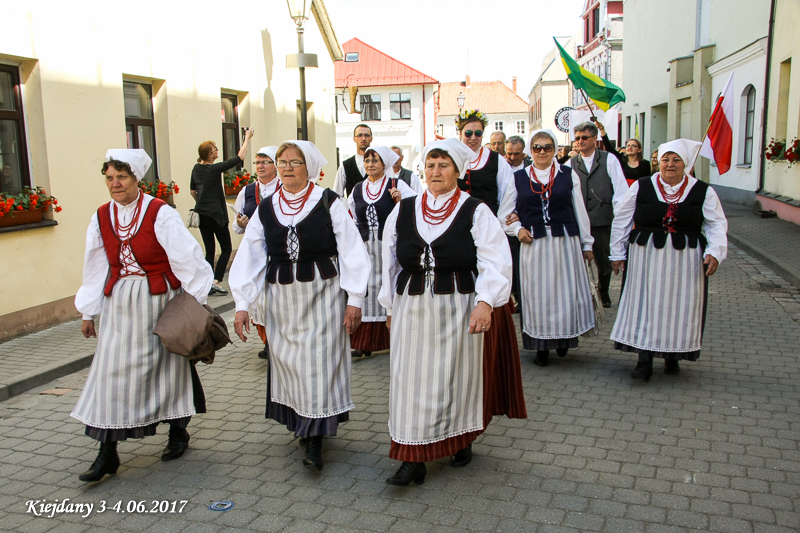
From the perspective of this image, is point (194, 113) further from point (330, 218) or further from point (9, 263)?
point (330, 218)

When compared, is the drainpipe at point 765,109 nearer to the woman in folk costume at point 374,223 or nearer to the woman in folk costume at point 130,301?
the woman in folk costume at point 374,223

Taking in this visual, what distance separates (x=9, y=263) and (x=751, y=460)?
676 centimetres

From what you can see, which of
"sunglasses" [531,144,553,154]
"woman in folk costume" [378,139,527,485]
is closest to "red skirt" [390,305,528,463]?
"woman in folk costume" [378,139,527,485]

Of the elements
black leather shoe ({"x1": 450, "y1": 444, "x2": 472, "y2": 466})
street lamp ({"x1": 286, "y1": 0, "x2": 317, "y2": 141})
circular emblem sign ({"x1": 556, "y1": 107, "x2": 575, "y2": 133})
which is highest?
street lamp ({"x1": 286, "y1": 0, "x2": 317, "y2": 141})

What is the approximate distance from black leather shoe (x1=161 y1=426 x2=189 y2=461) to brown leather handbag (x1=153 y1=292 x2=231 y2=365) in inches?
19.0

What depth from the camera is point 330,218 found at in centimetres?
415

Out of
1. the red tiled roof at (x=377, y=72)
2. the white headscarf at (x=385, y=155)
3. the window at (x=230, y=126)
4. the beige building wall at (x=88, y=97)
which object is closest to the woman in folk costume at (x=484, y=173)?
the white headscarf at (x=385, y=155)

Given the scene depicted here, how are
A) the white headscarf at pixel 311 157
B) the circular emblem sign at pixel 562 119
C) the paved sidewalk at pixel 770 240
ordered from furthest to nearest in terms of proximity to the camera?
the circular emblem sign at pixel 562 119 → the paved sidewalk at pixel 770 240 → the white headscarf at pixel 311 157

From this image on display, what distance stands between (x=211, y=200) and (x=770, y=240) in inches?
389

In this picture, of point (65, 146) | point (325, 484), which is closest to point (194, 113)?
point (65, 146)

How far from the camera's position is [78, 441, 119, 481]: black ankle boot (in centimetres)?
397

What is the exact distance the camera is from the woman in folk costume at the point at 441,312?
147 inches

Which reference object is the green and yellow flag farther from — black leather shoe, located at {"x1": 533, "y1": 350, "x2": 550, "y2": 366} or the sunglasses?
black leather shoe, located at {"x1": 533, "y1": 350, "x2": 550, "y2": 366}

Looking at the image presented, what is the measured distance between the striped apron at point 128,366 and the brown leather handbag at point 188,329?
0.12m
